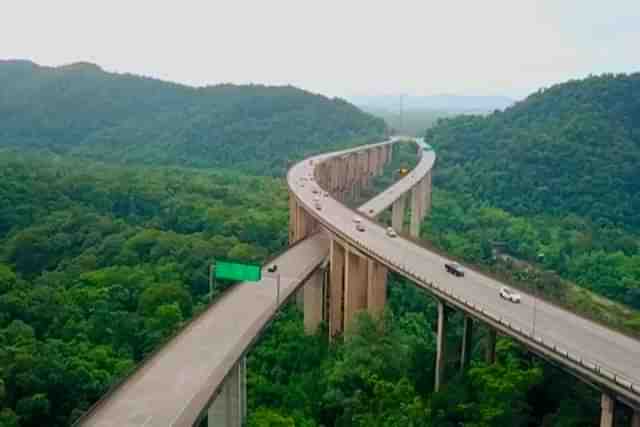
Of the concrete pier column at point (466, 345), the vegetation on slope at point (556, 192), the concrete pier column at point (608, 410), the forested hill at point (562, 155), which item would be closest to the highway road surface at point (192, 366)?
the concrete pier column at point (466, 345)

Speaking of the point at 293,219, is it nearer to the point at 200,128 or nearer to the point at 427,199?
the point at 427,199

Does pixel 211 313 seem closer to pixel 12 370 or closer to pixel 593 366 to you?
pixel 12 370

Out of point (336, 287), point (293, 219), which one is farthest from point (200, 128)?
point (336, 287)

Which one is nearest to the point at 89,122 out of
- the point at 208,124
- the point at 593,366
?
the point at 208,124

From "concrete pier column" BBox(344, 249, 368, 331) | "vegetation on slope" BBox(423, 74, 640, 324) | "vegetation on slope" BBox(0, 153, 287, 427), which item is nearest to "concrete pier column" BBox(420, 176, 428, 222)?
"vegetation on slope" BBox(423, 74, 640, 324)

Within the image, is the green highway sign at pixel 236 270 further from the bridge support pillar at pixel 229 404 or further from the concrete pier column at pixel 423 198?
the concrete pier column at pixel 423 198

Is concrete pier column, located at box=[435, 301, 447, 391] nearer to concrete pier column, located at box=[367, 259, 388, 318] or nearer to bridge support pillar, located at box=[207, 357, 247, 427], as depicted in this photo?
concrete pier column, located at box=[367, 259, 388, 318]
